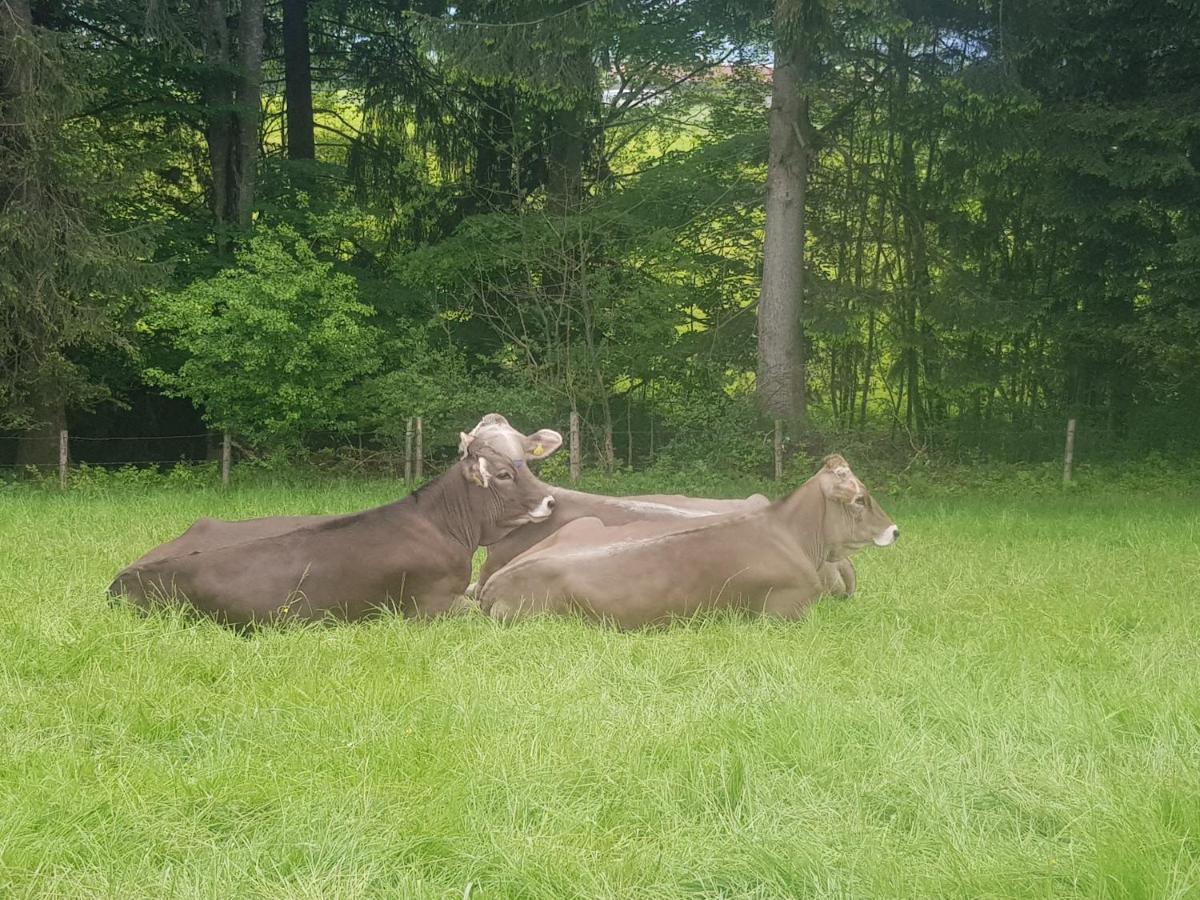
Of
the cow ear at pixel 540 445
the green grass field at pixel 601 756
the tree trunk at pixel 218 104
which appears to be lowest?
the green grass field at pixel 601 756

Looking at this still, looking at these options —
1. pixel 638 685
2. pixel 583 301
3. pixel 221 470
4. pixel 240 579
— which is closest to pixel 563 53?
pixel 583 301

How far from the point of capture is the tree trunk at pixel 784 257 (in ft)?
59.1

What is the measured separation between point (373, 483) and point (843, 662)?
1246cm

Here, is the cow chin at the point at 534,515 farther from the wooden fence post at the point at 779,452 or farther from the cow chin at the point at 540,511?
the wooden fence post at the point at 779,452

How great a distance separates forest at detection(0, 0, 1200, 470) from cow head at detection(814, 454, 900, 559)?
994 centimetres

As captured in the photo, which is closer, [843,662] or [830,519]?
[843,662]

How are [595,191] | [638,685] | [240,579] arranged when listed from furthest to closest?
[595,191] → [240,579] → [638,685]

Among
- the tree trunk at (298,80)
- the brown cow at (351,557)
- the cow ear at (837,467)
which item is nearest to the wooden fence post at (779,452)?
the cow ear at (837,467)

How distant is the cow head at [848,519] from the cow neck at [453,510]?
2395mm

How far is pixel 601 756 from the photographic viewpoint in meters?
4.05

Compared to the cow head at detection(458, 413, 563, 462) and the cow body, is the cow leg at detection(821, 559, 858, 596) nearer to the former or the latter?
the cow body

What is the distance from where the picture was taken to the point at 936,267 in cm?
2261

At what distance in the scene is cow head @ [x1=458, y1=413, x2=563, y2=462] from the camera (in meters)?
7.83

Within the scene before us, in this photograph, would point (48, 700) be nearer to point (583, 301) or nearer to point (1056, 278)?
point (583, 301)
